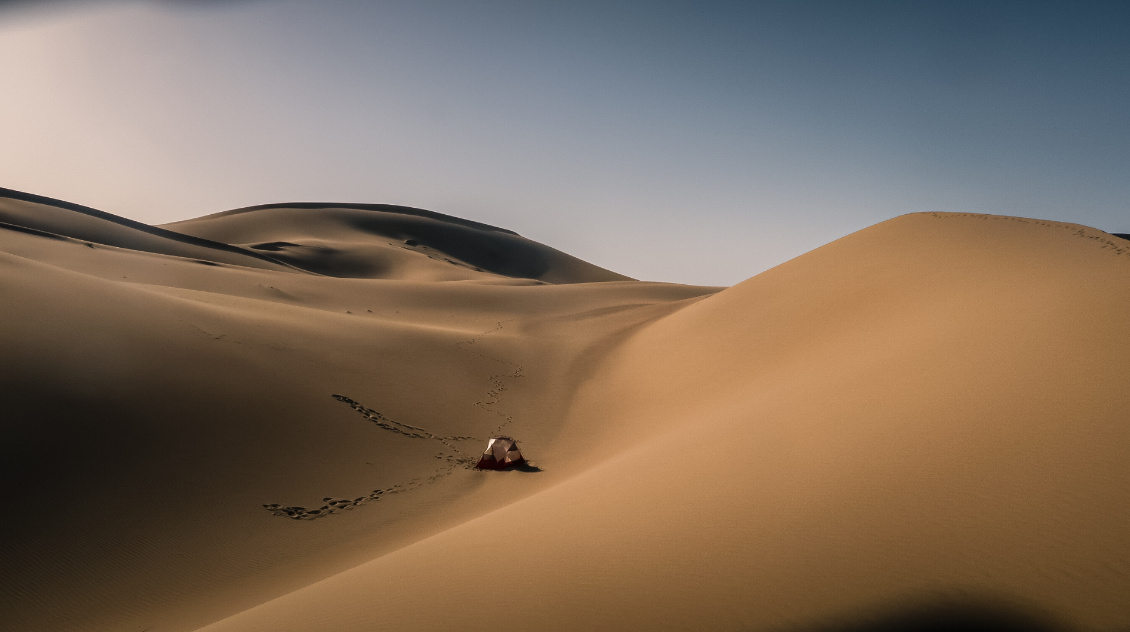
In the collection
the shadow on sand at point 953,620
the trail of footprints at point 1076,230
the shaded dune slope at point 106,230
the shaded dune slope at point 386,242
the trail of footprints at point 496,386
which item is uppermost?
the shaded dune slope at point 386,242

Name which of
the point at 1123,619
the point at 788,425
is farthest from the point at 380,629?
the point at 788,425

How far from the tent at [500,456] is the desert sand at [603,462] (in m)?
0.33

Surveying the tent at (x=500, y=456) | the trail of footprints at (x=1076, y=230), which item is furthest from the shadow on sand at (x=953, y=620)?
the trail of footprints at (x=1076, y=230)

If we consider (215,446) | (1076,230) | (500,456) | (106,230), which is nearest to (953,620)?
(500,456)

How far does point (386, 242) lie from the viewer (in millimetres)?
76562

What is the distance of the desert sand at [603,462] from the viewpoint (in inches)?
162

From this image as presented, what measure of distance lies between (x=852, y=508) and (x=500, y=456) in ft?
21.3

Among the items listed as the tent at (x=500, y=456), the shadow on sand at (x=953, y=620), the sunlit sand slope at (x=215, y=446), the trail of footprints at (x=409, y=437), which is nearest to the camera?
the shadow on sand at (x=953, y=620)

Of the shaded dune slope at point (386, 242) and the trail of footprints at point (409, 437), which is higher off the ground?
the shaded dune slope at point (386, 242)

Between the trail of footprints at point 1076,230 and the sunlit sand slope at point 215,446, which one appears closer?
the sunlit sand slope at point 215,446

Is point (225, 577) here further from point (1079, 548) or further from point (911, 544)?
point (1079, 548)

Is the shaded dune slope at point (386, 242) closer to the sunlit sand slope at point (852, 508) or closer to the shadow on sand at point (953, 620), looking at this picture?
the sunlit sand slope at point (852, 508)

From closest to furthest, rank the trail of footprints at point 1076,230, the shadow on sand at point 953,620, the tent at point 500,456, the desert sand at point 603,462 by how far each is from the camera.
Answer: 1. the shadow on sand at point 953,620
2. the desert sand at point 603,462
3. the tent at point 500,456
4. the trail of footprints at point 1076,230

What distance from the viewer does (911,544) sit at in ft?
13.8
